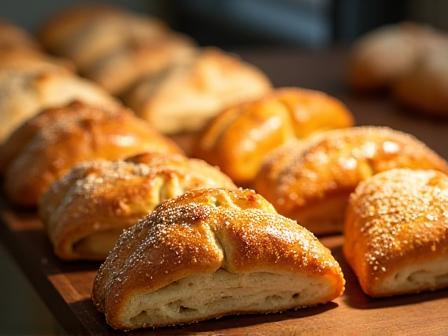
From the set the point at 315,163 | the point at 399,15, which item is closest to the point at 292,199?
the point at 315,163

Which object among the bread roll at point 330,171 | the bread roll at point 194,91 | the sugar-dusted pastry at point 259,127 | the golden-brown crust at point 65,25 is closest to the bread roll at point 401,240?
the bread roll at point 330,171

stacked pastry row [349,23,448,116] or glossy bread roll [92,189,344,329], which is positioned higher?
glossy bread roll [92,189,344,329]

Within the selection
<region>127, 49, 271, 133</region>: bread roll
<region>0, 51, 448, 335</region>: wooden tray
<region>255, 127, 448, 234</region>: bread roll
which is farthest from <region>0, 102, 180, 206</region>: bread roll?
<region>127, 49, 271, 133</region>: bread roll

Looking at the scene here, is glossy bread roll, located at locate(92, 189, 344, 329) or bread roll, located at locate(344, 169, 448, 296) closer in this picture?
glossy bread roll, located at locate(92, 189, 344, 329)

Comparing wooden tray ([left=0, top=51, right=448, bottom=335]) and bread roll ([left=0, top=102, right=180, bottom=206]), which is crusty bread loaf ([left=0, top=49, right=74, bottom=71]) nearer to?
bread roll ([left=0, top=102, right=180, bottom=206])

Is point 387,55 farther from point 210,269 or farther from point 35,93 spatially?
point 210,269
